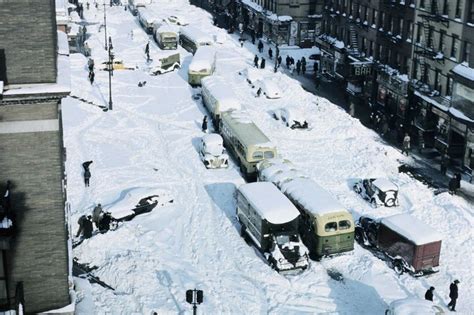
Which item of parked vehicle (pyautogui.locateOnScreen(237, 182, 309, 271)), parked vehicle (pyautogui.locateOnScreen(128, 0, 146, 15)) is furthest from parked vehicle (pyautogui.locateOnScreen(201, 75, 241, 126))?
parked vehicle (pyautogui.locateOnScreen(128, 0, 146, 15))

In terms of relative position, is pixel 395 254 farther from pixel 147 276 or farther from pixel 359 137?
pixel 359 137

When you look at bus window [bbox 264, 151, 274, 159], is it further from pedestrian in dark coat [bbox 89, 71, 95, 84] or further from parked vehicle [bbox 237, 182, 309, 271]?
pedestrian in dark coat [bbox 89, 71, 95, 84]

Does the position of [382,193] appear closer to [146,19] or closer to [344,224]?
[344,224]

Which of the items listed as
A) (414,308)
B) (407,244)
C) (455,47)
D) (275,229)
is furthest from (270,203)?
(455,47)

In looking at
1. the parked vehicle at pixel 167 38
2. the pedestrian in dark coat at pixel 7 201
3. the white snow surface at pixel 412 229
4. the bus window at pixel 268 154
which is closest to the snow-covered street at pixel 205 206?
the white snow surface at pixel 412 229

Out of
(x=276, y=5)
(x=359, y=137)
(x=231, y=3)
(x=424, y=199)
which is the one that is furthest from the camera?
(x=231, y=3)

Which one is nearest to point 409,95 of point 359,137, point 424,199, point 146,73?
point 359,137
